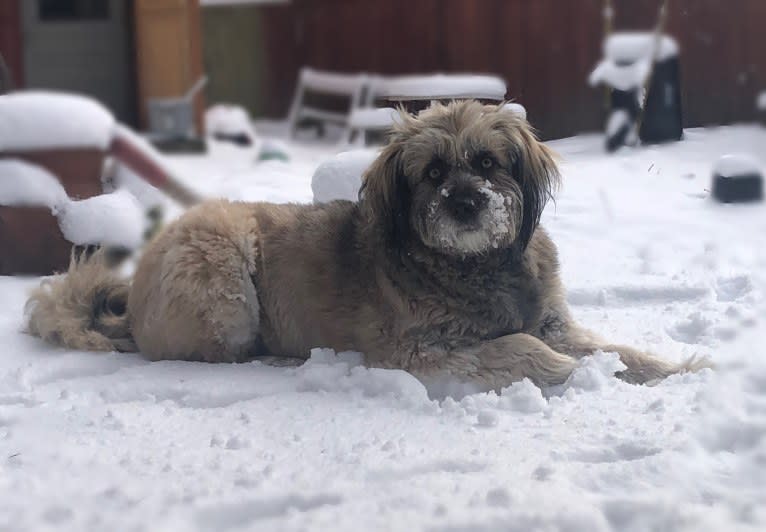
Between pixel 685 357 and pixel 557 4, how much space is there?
1470 millimetres

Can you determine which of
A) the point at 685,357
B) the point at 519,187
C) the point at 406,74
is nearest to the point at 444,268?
the point at 519,187

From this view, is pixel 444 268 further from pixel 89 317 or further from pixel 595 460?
pixel 89 317

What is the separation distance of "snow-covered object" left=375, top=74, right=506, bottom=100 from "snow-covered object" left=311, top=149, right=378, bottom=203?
633 mm

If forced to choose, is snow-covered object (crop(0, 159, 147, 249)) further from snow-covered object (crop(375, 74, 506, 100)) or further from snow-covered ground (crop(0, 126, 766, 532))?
snow-covered object (crop(375, 74, 506, 100))

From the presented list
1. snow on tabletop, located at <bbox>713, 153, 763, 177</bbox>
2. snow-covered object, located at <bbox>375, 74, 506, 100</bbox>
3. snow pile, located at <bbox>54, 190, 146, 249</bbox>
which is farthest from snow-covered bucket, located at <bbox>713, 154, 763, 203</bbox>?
snow pile, located at <bbox>54, 190, 146, 249</bbox>

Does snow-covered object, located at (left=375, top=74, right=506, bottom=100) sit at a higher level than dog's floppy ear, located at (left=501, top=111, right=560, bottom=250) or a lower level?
higher

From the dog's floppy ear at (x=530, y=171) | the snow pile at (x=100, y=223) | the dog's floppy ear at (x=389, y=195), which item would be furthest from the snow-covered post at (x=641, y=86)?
the snow pile at (x=100, y=223)

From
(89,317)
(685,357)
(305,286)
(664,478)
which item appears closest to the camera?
(664,478)

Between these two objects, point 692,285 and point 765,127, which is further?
point 692,285

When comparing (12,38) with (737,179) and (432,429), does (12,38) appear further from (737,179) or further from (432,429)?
(737,179)

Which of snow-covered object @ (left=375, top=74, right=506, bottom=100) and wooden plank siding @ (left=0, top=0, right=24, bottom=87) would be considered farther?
snow-covered object @ (left=375, top=74, right=506, bottom=100)

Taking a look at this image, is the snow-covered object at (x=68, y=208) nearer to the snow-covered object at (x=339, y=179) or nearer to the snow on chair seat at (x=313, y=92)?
the snow-covered object at (x=339, y=179)

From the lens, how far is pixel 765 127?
216 cm

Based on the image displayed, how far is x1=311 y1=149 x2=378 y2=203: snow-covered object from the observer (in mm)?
3947
